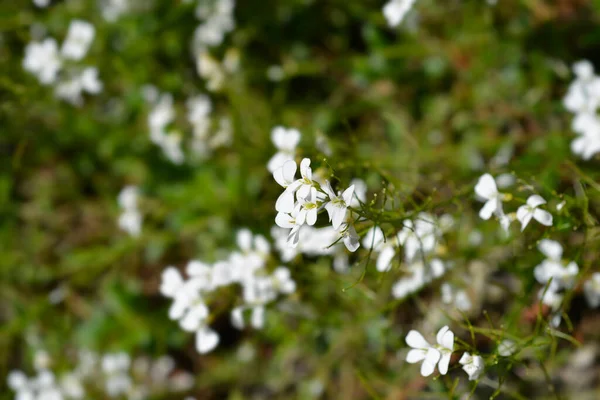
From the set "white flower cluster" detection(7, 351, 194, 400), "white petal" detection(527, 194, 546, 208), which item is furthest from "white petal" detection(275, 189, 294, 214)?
"white flower cluster" detection(7, 351, 194, 400)

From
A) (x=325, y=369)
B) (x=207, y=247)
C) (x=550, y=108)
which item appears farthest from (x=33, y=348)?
(x=550, y=108)

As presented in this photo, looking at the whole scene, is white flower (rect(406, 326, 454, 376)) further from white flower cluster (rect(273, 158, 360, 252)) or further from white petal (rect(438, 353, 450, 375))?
white flower cluster (rect(273, 158, 360, 252))

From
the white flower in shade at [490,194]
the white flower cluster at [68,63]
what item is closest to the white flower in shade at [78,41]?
the white flower cluster at [68,63]

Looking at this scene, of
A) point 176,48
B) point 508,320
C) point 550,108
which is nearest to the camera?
point 508,320

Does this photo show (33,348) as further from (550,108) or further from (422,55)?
(550,108)

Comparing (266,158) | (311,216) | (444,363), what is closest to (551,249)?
(444,363)

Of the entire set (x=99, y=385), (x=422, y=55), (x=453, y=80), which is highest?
(x=99, y=385)
